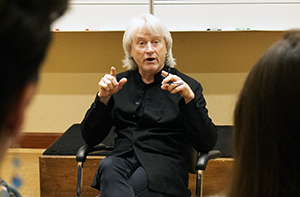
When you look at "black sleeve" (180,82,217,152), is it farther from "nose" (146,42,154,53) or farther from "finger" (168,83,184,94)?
"nose" (146,42,154,53)

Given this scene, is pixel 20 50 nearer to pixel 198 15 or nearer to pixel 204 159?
pixel 204 159

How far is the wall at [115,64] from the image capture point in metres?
3.08

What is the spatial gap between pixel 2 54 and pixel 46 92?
10.2 ft

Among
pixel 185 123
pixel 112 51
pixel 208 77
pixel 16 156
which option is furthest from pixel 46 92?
pixel 16 156

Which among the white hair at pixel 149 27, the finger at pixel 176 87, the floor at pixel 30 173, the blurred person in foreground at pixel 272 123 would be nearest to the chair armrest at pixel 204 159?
the finger at pixel 176 87

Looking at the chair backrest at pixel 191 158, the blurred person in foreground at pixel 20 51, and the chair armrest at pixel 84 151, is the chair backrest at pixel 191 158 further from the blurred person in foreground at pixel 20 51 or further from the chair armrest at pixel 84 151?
the blurred person in foreground at pixel 20 51

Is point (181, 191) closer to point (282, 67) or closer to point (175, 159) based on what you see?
point (175, 159)

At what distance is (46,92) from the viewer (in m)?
3.29

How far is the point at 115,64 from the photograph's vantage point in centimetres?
317

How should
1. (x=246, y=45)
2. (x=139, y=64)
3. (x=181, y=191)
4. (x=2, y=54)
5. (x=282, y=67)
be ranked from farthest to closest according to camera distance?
(x=246, y=45), (x=139, y=64), (x=181, y=191), (x=282, y=67), (x=2, y=54)

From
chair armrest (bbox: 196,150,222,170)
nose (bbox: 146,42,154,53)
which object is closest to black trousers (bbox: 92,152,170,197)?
chair armrest (bbox: 196,150,222,170)

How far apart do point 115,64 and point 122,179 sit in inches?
71.5

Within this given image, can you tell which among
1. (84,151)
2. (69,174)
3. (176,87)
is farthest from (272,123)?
(69,174)

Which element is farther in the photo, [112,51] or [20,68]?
[112,51]
